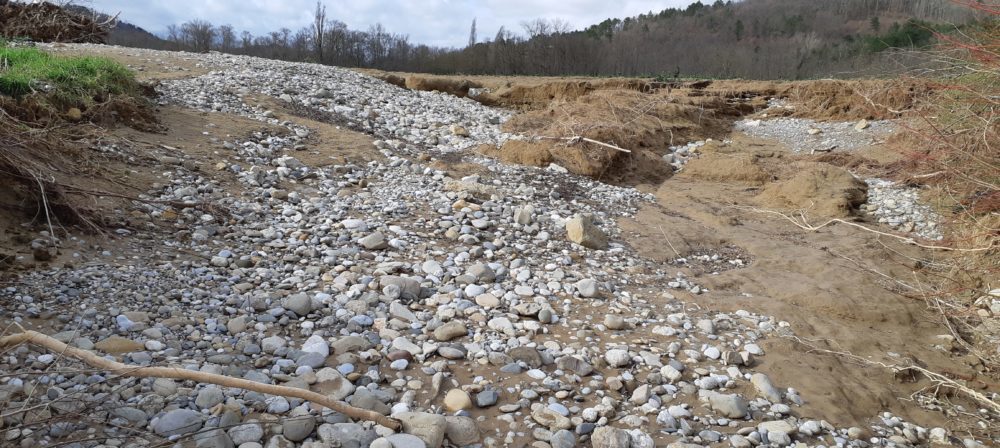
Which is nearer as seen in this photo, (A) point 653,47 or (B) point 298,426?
(B) point 298,426

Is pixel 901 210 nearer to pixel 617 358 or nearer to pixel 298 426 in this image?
pixel 617 358

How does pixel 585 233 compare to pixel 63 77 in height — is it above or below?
below

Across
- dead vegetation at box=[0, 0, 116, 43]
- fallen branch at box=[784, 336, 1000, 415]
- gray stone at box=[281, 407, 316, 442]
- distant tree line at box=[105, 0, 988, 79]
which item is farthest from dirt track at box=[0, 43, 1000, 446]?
distant tree line at box=[105, 0, 988, 79]

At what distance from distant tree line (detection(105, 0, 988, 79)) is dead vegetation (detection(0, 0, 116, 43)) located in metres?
10.5

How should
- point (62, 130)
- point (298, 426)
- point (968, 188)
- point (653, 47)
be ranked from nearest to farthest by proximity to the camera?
point (298, 426) < point (62, 130) < point (968, 188) < point (653, 47)

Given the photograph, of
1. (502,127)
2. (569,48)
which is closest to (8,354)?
(502,127)

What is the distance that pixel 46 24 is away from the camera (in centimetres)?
1107

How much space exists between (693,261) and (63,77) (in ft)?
20.1

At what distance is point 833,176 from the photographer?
24.6 feet

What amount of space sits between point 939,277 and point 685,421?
3.97 meters

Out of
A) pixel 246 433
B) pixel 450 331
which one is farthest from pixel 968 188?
pixel 246 433

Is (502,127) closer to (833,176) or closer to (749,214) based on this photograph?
(749,214)

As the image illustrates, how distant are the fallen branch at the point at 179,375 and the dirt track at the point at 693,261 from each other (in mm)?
229

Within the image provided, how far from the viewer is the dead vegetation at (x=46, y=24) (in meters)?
10.8
